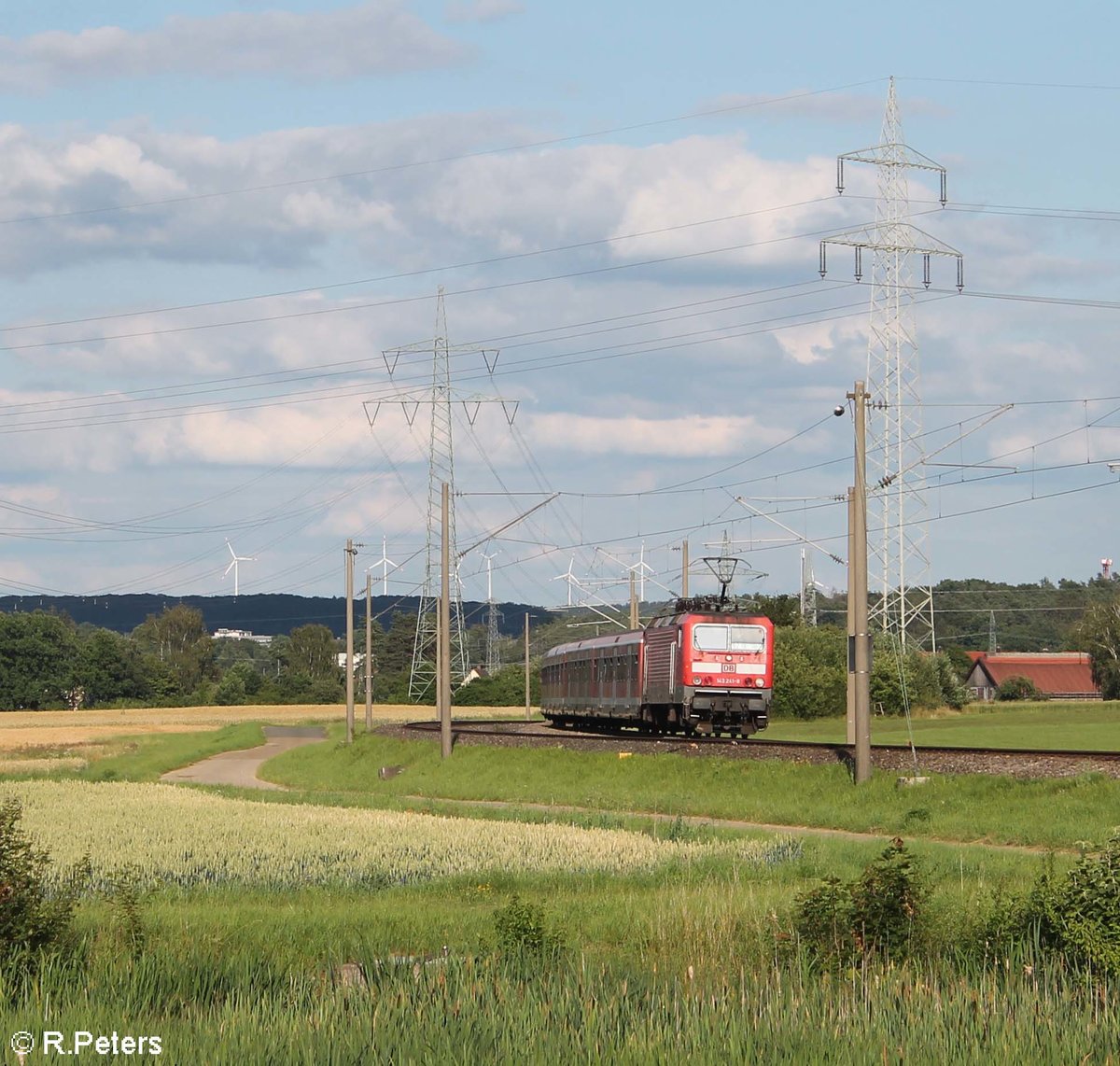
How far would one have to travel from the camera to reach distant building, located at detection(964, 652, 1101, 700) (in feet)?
424

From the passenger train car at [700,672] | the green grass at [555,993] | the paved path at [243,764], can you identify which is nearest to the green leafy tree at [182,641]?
the paved path at [243,764]

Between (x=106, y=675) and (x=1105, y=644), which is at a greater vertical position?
(x=1105, y=644)

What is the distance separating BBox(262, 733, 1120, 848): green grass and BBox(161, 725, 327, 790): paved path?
64.1 inches

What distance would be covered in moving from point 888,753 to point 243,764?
35528 mm

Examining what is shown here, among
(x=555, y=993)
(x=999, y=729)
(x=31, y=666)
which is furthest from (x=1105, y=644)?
(x=555, y=993)

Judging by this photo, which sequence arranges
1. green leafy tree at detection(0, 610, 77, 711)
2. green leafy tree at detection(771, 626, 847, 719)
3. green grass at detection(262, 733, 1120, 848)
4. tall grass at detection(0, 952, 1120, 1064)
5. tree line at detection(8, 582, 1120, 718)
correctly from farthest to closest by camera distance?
green leafy tree at detection(0, 610, 77, 711), tree line at detection(8, 582, 1120, 718), green leafy tree at detection(771, 626, 847, 719), green grass at detection(262, 733, 1120, 848), tall grass at detection(0, 952, 1120, 1064)

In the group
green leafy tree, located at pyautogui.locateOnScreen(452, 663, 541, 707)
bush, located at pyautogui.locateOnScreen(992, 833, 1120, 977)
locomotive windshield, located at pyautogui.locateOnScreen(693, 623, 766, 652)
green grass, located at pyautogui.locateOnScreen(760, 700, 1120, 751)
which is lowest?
green leafy tree, located at pyautogui.locateOnScreen(452, 663, 541, 707)

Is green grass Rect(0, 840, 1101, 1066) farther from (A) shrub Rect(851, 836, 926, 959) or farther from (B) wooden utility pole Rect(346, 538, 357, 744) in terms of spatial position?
(B) wooden utility pole Rect(346, 538, 357, 744)

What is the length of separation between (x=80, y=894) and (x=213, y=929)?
308 cm

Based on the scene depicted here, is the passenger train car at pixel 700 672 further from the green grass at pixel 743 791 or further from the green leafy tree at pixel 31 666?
the green leafy tree at pixel 31 666

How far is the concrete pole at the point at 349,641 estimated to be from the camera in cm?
6109

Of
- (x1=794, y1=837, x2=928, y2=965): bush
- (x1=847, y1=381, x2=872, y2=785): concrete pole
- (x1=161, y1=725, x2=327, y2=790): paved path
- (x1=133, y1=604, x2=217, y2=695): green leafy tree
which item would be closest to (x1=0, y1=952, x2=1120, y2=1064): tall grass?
(x1=794, y1=837, x2=928, y2=965): bush

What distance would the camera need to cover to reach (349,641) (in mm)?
62031

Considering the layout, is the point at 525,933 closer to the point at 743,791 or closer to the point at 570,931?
the point at 570,931
